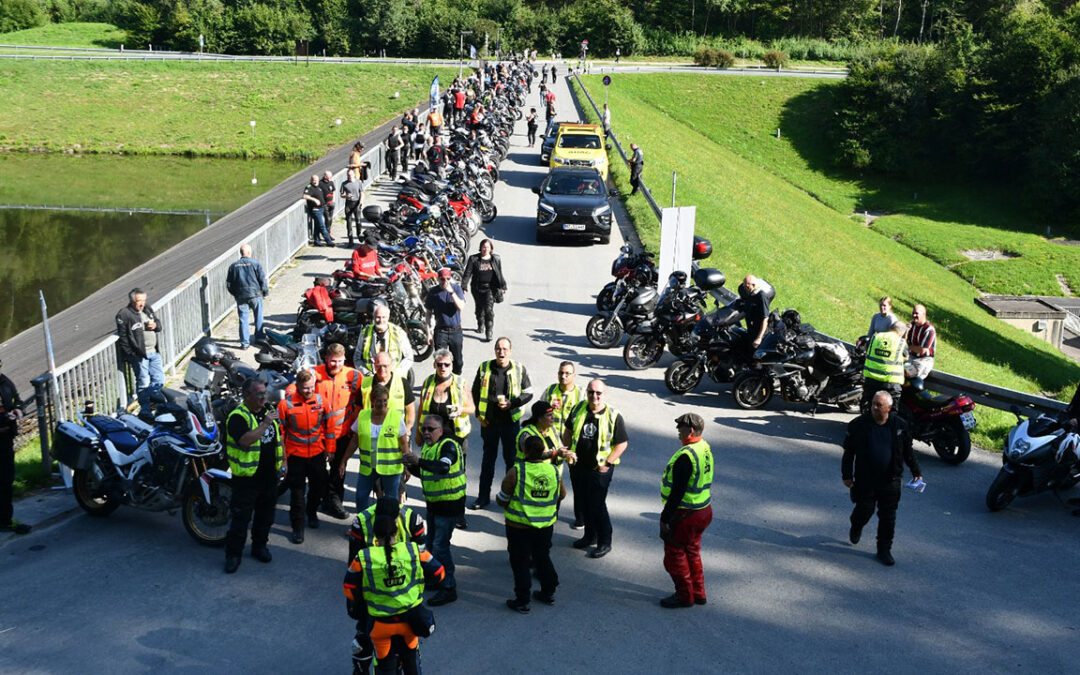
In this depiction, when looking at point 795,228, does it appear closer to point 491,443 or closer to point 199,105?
point 491,443

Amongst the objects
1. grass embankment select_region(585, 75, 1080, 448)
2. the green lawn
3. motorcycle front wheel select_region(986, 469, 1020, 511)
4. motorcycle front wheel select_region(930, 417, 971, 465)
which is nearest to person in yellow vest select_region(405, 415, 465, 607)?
motorcycle front wheel select_region(986, 469, 1020, 511)

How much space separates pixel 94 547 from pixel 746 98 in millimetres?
67483

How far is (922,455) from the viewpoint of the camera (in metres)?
11.9

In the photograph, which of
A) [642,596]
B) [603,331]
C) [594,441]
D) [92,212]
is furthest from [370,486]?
[92,212]

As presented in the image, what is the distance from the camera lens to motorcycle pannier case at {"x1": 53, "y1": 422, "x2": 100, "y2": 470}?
929cm

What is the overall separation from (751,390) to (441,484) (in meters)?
6.58

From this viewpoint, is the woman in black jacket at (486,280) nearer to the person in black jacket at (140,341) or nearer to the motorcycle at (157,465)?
the person in black jacket at (140,341)

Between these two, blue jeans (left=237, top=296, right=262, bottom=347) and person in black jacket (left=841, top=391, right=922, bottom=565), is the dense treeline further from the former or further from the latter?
person in black jacket (left=841, top=391, right=922, bottom=565)

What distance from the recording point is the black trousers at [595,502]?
8688 mm

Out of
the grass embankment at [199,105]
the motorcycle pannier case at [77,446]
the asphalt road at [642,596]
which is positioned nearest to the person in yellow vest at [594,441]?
the asphalt road at [642,596]

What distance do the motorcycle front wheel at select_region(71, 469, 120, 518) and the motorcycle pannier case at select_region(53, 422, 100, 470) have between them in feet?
0.79

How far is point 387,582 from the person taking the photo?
238 inches

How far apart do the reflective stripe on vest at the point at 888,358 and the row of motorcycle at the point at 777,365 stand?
0.40 meters

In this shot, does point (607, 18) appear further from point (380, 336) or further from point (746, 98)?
point (380, 336)
